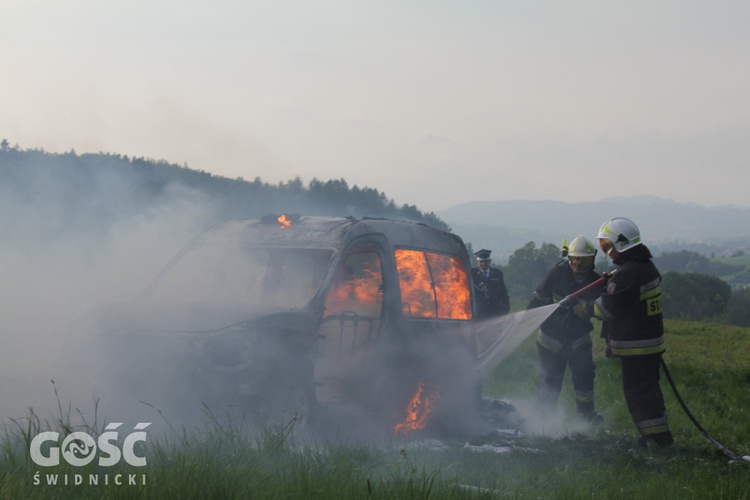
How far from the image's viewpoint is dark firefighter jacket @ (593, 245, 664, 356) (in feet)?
25.4

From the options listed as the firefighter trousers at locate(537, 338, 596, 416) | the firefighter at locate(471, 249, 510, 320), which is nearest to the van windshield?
the firefighter trousers at locate(537, 338, 596, 416)

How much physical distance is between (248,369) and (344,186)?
1082 inches

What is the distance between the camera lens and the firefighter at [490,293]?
11688mm

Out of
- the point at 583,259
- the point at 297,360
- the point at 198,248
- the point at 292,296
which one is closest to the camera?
the point at 297,360

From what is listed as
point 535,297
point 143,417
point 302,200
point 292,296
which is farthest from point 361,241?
point 302,200

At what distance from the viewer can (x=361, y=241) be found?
7691 mm

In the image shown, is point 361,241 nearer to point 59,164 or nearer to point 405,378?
point 405,378

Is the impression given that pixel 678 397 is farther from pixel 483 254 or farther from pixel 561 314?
pixel 483 254

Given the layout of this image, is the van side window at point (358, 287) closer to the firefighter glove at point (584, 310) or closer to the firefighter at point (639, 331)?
the firefighter at point (639, 331)

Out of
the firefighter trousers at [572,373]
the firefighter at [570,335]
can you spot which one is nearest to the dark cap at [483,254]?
the firefighter at [570,335]

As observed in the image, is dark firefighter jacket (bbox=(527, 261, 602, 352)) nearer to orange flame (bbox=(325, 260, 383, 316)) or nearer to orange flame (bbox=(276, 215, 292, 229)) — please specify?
orange flame (bbox=(325, 260, 383, 316))

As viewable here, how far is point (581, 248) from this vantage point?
32.2 ft

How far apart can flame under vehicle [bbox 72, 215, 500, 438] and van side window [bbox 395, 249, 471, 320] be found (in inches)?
0.7

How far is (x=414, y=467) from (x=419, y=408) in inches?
100.0
